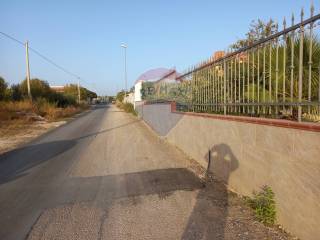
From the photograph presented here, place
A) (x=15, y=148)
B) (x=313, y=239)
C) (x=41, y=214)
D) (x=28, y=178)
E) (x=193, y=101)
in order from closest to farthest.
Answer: (x=313, y=239)
(x=41, y=214)
(x=28, y=178)
(x=193, y=101)
(x=15, y=148)

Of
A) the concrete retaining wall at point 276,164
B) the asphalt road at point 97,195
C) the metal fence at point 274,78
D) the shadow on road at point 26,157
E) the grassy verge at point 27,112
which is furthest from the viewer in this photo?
the grassy verge at point 27,112

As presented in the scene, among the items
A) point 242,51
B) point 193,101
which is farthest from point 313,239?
point 193,101

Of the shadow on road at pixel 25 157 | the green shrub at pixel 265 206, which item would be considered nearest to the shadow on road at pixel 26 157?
the shadow on road at pixel 25 157

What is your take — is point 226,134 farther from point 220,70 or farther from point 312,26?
point 312,26

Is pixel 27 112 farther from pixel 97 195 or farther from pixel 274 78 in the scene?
pixel 274 78

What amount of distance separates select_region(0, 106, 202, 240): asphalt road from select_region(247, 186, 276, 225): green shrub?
38.2 inches

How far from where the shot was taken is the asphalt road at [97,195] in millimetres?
4246

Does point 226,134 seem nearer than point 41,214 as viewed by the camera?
No

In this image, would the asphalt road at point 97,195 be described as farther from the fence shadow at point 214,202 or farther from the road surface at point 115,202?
the fence shadow at point 214,202

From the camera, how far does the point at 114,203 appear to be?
529 centimetres

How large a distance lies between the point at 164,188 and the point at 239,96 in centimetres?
218

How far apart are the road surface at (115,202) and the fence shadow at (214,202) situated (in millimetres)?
A: 13

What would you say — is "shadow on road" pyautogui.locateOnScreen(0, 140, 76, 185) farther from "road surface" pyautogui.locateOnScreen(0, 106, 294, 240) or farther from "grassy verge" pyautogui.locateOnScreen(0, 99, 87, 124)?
"grassy verge" pyautogui.locateOnScreen(0, 99, 87, 124)

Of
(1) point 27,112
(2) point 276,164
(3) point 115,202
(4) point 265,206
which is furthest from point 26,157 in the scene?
(1) point 27,112
